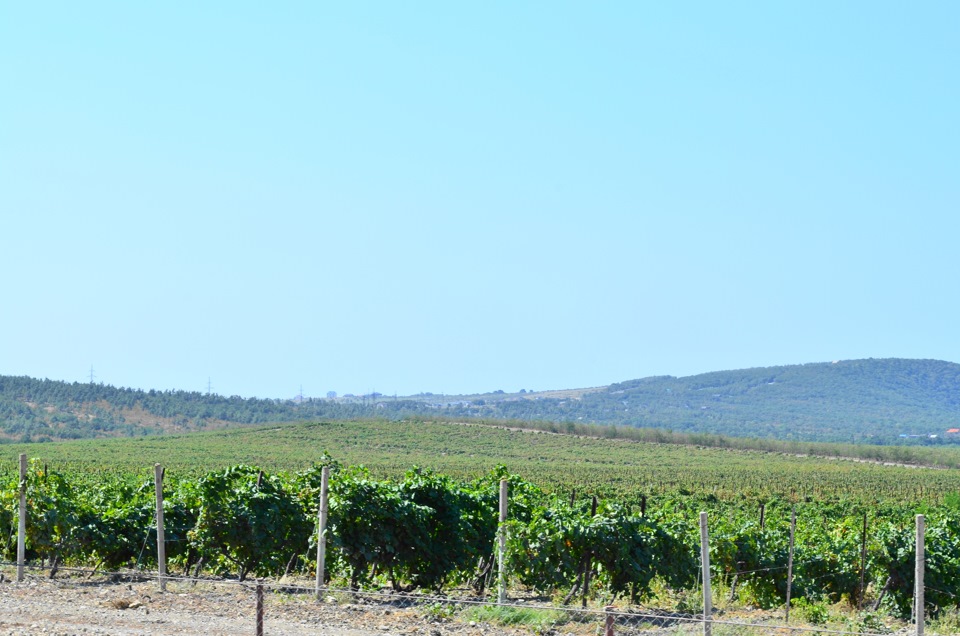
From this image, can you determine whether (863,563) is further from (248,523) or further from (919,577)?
(248,523)

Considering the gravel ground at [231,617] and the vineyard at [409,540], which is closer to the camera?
the gravel ground at [231,617]

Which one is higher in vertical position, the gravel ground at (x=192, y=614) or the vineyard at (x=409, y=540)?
the vineyard at (x=409, y=540)

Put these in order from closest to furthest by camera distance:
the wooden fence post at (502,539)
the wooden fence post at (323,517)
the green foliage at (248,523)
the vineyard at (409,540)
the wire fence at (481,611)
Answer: the wire fence at (481,611) < the wooden fence post at (502,539) < the wooden fence post at (323,517) < the vineyard at (409,540) < the green foliage at (248,523)

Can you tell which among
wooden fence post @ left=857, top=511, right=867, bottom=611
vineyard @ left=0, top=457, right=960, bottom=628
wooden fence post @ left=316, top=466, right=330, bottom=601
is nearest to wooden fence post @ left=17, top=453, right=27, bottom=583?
vineyard @ left=0, top=457, right=960, bottom=628

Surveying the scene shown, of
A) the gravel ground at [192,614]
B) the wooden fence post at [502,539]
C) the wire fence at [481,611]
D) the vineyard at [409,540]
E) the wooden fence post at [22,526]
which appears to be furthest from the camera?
the wooden fence post at [22,526]

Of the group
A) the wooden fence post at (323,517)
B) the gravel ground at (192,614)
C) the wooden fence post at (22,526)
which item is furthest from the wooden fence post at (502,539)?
the wooden fence post at (22,526)

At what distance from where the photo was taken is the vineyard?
46.1ft

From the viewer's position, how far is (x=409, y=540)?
1459cm

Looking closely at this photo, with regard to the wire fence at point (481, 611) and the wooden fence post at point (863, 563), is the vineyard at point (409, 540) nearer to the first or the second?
the wooden fence post at point (863, 563)

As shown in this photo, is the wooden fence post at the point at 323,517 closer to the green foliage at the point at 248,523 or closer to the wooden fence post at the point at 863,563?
the green foliage at the point at 248,523

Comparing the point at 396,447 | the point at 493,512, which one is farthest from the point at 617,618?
the point at 396,447

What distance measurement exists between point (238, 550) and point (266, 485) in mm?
930

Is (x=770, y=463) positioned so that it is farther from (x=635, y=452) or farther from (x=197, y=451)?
(x=197, y=451)

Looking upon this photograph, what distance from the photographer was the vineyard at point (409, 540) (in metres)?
14.0
